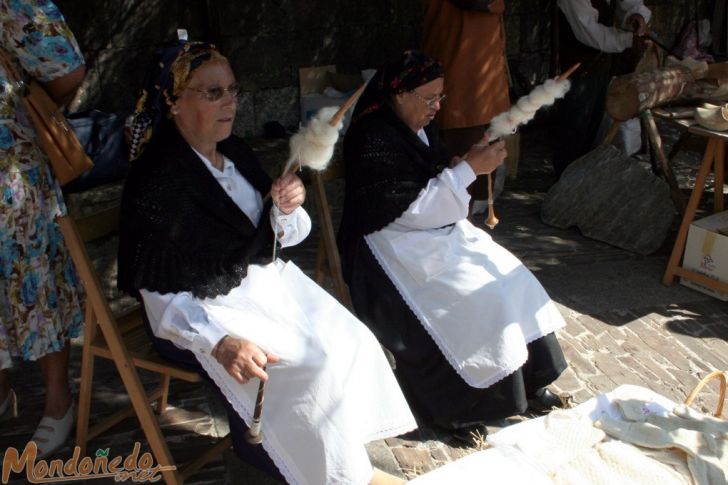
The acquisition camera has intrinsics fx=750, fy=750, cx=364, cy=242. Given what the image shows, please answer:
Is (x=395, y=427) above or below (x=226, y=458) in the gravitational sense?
above

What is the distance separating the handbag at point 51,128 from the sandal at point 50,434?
1.07m

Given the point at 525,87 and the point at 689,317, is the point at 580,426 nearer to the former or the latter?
the point at 689,317

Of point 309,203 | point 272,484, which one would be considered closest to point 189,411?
point 272,484

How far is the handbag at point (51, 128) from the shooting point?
2.83m

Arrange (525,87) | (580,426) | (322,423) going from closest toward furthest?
(322,423) → (580,426) → (525,87)

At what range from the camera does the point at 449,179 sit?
3227mm

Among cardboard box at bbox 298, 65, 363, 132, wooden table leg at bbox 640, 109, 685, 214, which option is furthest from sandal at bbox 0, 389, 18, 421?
wooden table leg at bbox 640, 109, 685, 214

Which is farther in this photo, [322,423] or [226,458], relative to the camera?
[226,458]

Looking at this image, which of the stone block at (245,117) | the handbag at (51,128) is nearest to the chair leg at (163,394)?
the handbag at (51,128)

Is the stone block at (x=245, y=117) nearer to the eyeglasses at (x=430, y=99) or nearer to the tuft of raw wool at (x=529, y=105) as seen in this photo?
the eyeglasses at (x=430, y=99)

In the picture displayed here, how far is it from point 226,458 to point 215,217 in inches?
42.6

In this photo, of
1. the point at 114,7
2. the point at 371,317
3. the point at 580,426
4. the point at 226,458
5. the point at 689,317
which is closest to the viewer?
the point at 580,426

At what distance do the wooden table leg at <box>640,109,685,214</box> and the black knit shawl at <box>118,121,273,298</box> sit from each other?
3.70m

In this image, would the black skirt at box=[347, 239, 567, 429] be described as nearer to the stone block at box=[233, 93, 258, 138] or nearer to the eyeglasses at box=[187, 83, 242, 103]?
the eyeglasses at box=[187, 83, 242, 103]
